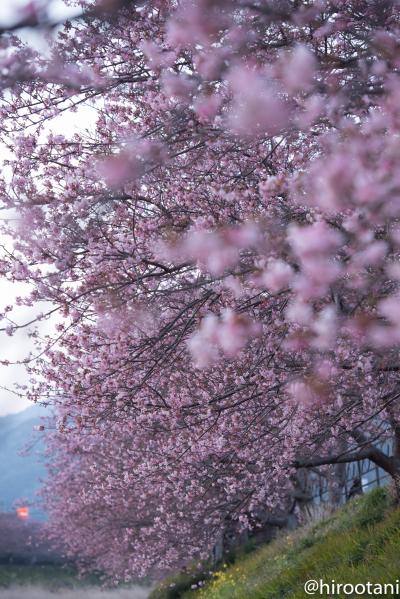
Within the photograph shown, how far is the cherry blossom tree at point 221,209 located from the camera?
11.4 ft

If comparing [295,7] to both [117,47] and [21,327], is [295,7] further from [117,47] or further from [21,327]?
[21,327]

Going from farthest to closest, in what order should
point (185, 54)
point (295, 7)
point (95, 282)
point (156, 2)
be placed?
point (95, 282) → point (185, 54) → point (156, 2) → point (295, 7)

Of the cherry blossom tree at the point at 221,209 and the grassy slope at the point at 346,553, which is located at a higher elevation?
the cherry blossom tree at the point at 221,209

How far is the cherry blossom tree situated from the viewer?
137 inches

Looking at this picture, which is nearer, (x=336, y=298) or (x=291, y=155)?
(x=336, y=298)

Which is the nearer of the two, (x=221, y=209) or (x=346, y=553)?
(x=221, y=209)

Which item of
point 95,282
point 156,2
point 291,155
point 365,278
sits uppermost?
point 156,2

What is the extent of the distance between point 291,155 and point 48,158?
8.73 feet

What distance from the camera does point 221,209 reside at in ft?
22.4

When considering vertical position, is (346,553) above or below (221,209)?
below

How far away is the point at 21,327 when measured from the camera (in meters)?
6.02

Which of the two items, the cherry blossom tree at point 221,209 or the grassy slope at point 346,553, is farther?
the grassy slope at point 346,553

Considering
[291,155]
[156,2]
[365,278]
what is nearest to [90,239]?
[156,2]

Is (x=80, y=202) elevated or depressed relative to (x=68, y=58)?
depressed
